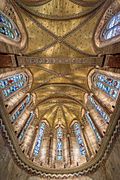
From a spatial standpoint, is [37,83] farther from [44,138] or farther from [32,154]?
[32,154]

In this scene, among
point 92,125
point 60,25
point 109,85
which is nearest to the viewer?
point 109,85

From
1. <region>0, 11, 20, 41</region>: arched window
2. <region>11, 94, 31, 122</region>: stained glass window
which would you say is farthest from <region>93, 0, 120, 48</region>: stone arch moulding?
<region>11, 94, 31, 122</region>: stained glass window

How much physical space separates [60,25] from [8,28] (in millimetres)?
4216

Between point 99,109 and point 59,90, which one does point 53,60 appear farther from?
point 59,90

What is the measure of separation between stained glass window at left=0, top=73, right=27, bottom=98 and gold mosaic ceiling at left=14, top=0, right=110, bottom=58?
196 centimetres

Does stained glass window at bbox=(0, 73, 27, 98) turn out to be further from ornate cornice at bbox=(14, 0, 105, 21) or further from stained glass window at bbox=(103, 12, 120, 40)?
stained glass window at bbox=(103, 12, 120, 40)

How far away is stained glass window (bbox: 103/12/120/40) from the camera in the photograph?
1027 cm

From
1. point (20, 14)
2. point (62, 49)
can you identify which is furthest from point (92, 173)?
point (20, 14)

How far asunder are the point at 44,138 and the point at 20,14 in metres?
9.91

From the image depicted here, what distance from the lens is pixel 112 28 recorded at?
10.9 meters

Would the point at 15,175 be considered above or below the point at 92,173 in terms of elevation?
above

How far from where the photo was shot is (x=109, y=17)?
39.0 feet

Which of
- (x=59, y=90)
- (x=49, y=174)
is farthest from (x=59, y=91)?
(x=49, y=174)

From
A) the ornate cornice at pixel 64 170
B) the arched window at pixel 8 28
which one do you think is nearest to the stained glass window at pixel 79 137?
the ornate cornice at pixel 64 170
